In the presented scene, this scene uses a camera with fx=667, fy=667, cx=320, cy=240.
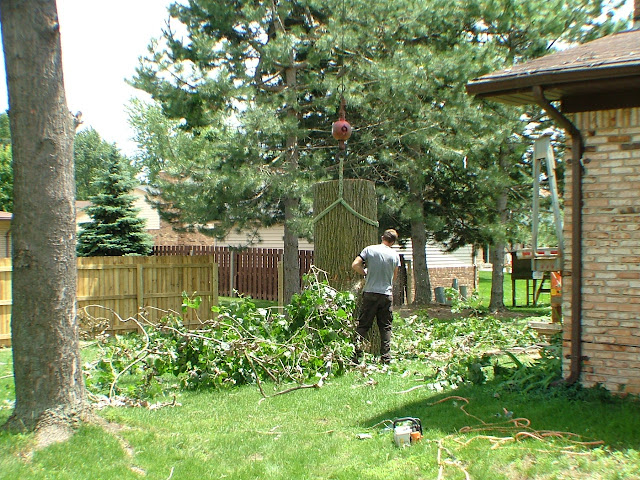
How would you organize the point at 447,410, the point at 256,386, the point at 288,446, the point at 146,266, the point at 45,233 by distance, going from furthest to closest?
the point at 146,266, the point at 256,386, the point at 447,410, the point at 288,446, the point at 45,233

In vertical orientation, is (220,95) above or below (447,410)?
above

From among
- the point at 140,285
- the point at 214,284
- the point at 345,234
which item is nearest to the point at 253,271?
the point at 214,284

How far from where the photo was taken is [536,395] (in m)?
6.27

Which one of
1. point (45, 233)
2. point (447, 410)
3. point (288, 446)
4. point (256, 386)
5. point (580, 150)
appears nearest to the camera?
point (45, 233)

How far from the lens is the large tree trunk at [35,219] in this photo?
487 centimetres

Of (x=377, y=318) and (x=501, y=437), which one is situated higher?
(x=377, y=318)

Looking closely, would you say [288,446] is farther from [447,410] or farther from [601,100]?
[601,100]

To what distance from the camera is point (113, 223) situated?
20.5 metres

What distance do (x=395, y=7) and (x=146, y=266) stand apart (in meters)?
7.40

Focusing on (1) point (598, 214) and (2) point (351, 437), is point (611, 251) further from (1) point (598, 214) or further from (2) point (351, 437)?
(2) point (351, 437)

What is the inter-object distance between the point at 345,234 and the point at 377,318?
3.78ft

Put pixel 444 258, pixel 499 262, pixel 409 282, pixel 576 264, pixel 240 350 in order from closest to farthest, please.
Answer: pixel 576 264 < pixel 240 350 < pixel 499 262 < pixel 409 282 < pixel 444 258

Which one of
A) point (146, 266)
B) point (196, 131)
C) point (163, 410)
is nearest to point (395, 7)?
point (196, 131)

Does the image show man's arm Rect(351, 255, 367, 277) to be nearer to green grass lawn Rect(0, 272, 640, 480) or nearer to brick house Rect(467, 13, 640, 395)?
green grass lawn Rect(0, 272, 640, 480)
